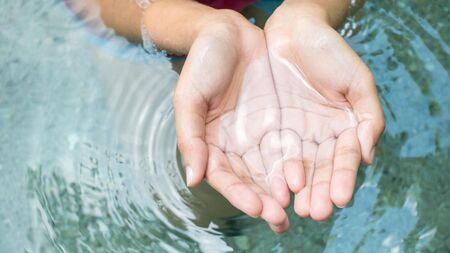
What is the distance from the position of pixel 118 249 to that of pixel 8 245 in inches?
17.4

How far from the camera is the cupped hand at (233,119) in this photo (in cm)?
168

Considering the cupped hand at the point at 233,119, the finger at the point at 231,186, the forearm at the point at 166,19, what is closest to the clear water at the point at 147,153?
the forearm at the point at 166,19

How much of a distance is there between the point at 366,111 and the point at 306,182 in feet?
0.92

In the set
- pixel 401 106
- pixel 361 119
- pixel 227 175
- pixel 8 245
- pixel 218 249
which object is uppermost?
pixel 361 119

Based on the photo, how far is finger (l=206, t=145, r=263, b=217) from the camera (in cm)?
163

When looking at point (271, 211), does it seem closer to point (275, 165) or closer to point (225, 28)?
point (275, 165)

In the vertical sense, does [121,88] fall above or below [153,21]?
below

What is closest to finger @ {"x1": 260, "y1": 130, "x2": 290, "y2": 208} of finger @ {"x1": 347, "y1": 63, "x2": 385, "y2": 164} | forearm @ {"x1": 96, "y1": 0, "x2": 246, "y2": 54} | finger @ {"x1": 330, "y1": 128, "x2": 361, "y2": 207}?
finger @ {"x1": 330, "y1": 128, "x2": 361, "y2": 207}

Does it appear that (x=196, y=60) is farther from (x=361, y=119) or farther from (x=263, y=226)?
(x=263, y=226)

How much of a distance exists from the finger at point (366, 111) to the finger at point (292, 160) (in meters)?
0.19

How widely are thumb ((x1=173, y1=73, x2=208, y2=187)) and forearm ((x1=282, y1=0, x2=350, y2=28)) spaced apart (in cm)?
53

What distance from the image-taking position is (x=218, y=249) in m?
2.32

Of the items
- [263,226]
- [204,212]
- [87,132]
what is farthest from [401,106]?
[87,132]

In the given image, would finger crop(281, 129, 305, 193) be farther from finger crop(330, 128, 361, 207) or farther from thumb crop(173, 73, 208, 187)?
thumb crop(173, 73, 208, 187)
